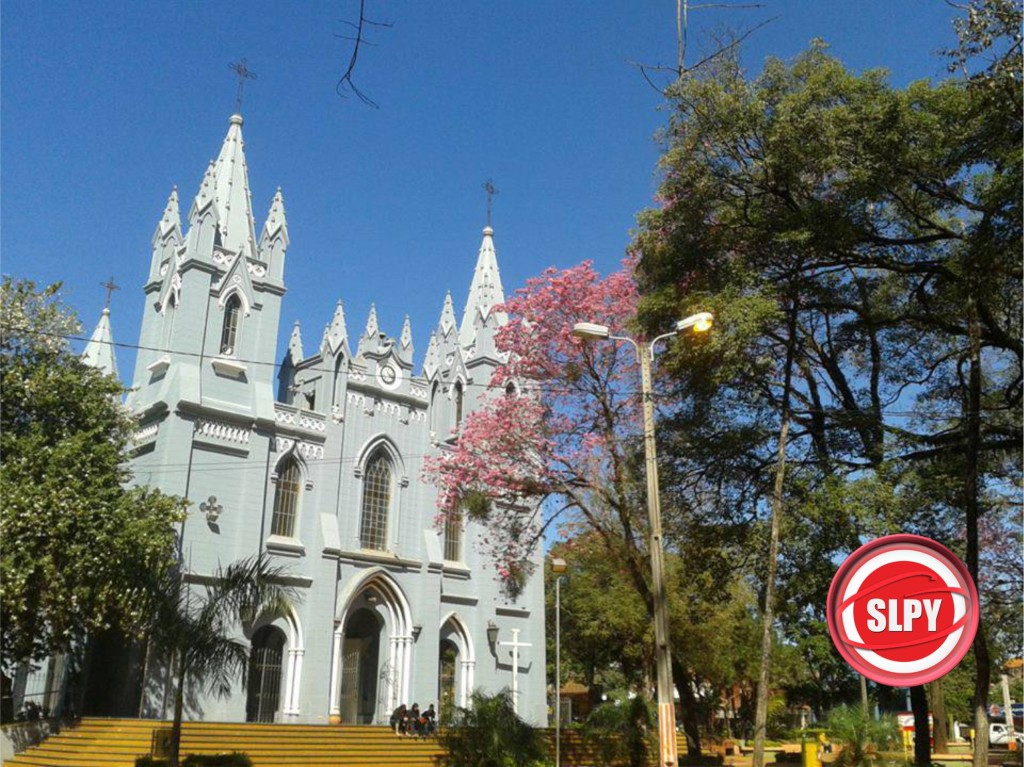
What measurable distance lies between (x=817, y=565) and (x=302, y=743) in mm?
14057

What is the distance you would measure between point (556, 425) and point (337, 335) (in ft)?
41.4

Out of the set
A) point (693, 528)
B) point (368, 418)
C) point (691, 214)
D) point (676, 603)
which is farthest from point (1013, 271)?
point (368, 418)

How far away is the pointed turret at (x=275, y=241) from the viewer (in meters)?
31.7

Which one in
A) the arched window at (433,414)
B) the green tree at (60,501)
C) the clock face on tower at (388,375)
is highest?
the clock face on tower at (388,375)

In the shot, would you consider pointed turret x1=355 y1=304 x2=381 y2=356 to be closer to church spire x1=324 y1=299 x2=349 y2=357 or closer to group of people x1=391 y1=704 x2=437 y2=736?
church spire x1=324 y1=299 x2=349 y2=357

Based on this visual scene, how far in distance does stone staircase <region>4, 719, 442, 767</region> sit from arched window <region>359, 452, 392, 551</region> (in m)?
7.21

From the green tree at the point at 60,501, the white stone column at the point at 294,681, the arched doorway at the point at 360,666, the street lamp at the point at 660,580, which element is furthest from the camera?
the arched doorway at the point at 360,666

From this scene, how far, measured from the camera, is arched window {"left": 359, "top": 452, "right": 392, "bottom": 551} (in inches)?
1243

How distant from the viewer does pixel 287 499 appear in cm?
2997

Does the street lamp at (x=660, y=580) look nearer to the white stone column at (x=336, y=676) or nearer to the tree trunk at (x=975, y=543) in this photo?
the tree trunk at (x=975, y=543)

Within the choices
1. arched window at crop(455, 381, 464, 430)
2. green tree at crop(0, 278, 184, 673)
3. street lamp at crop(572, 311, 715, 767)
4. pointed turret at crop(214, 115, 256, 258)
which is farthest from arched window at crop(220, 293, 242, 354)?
street lamp at crop(572, 311, 715, 767)

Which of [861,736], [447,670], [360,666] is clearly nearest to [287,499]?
[360,666]

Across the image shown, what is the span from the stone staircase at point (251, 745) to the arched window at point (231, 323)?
11.8m
